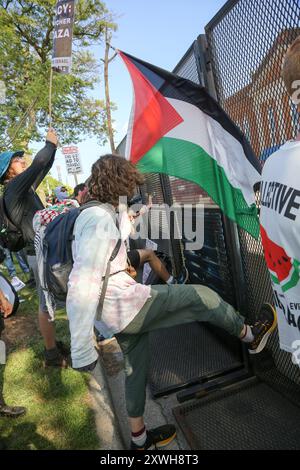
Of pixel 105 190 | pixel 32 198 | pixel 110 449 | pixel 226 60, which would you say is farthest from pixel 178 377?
pixel 226 60

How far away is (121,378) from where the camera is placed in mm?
3162

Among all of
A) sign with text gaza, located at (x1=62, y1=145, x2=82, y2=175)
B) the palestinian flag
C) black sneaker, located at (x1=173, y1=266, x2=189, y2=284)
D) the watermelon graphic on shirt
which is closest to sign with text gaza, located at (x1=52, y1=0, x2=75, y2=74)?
the palestinian flag

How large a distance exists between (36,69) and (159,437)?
1469cm

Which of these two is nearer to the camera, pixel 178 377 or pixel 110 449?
pixel 110 449

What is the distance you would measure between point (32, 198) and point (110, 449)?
2.33 meters

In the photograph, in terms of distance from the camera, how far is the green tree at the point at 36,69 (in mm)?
11758

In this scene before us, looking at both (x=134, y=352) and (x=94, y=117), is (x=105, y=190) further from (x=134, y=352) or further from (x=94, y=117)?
(x=94, y=117)

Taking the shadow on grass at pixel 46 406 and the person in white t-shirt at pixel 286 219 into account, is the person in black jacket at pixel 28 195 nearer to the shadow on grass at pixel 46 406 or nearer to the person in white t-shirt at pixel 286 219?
the shadow on grass at pixel 46 406

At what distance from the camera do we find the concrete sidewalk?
2.33 metres

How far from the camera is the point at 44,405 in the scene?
2805 mm

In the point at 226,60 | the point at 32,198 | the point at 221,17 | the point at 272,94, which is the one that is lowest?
the point at 32,198

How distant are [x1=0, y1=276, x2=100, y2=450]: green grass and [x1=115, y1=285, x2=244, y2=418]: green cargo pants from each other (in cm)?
64

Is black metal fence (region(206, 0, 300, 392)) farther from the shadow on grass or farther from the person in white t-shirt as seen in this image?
the shadow on grass

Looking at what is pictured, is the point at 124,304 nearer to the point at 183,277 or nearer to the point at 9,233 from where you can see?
the point at 9,233
